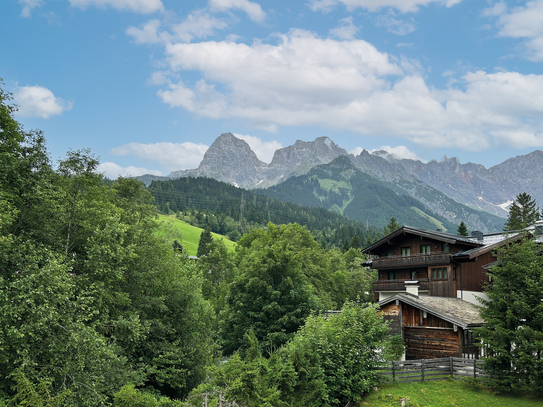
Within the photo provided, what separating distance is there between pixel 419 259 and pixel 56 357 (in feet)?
123

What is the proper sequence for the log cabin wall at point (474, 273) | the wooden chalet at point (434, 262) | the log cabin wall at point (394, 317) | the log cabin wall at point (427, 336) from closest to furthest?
the log cabin wall at point (427, 336) → the log cabin wall at point (394, 317) → the wooden chalet at point (434, 262) → the log cabin wall at point (474, 273)

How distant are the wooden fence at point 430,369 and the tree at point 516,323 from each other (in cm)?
222

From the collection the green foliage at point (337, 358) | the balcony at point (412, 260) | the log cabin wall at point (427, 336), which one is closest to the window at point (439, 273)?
the balcony at point (412, 260)

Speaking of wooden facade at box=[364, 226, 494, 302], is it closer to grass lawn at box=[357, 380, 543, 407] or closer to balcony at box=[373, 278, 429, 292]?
balcony at box=[373, 278, 429, 292]

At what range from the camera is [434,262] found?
43.5 metres

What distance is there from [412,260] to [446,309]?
51.6 feet

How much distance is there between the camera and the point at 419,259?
4575 centimetres

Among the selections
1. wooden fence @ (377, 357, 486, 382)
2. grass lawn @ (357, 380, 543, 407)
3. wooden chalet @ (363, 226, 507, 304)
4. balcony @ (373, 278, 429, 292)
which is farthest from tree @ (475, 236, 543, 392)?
balcony @ (373, 278, 429, 292)

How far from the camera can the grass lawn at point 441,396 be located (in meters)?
21.1

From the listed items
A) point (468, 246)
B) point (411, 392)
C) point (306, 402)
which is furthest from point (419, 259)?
point (306, 402)

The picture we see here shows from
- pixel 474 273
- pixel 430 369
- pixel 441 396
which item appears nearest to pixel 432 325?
pixel 430 369

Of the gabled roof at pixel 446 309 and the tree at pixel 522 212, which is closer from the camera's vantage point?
the gabled roof at pixel 446 309

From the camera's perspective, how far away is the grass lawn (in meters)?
21.1

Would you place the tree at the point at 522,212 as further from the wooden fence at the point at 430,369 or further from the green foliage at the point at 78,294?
the green foliage at the point at 78,294
